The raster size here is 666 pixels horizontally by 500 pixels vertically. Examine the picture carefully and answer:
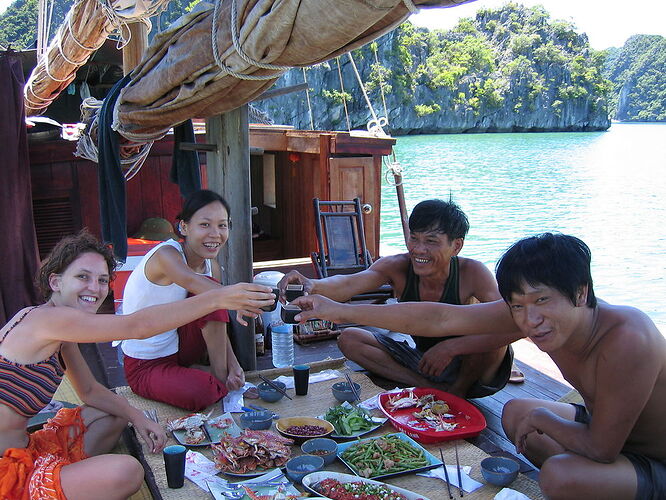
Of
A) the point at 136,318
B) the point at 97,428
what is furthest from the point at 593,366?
the point at 97,428

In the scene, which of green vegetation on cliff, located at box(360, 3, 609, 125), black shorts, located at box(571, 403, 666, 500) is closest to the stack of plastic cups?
black shorts, located at box(571, 403, 666, 500)

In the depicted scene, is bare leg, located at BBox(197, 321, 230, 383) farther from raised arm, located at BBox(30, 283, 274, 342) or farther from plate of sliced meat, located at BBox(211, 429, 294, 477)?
raised arm, located at BBox(30, 283, 274, 342)

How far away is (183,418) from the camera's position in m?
3.09

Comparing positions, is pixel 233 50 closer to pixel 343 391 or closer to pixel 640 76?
pixel 343 391

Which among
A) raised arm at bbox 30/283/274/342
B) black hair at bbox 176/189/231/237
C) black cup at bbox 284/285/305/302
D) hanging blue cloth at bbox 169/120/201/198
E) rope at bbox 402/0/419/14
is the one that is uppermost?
rope at bbox 402/0/419/14

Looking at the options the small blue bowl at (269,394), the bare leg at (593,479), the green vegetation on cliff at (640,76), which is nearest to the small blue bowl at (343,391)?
the small blue bowl at (269,394)

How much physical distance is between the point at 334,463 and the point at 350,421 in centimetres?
30

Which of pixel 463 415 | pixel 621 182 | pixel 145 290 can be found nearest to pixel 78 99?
pixel 145 290

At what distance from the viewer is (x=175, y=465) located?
8.06 feet

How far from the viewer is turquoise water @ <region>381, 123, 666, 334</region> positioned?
18.0 metres

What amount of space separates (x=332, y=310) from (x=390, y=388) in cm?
99

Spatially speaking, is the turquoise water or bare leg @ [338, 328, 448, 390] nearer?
bare leg @ [338, 328, 448, 390]

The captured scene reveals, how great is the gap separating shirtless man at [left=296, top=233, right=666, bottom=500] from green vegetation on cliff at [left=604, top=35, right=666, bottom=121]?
81221 mm

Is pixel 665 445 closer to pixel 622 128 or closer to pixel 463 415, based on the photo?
pixel 463 415
